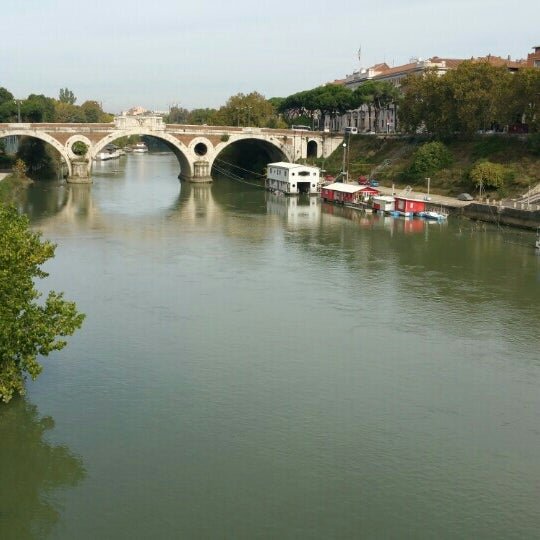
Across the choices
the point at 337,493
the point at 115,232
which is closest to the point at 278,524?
the point at 337,493

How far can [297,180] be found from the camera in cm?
5691

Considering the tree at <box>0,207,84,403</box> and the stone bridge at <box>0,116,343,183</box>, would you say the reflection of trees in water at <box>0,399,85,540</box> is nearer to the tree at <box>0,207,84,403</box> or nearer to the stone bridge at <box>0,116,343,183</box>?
the tree at <box>0,207,84,403</box>

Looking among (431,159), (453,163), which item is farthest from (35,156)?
(453,163)

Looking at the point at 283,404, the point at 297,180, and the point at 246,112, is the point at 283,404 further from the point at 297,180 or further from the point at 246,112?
the point at 246,112

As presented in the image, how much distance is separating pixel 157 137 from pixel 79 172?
27.0 feet

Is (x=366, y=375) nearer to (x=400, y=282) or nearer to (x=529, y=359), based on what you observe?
(x=529, y=359)

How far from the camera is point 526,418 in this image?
15.9 m

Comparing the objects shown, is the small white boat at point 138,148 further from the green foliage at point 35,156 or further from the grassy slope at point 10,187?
the grassy slope at point 10,187

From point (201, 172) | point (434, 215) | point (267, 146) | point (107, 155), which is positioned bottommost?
point (434, 215)

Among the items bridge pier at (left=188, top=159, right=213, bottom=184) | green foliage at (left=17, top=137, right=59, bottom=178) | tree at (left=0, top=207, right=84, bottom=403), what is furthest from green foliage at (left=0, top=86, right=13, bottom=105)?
tree at (left=0, top=207, right=84, bottom=403)

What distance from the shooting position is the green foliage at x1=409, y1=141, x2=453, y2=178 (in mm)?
52344

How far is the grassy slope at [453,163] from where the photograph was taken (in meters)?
46.1

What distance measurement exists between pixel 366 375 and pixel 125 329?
7.26 metres

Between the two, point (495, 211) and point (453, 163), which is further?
point (453, 163)
